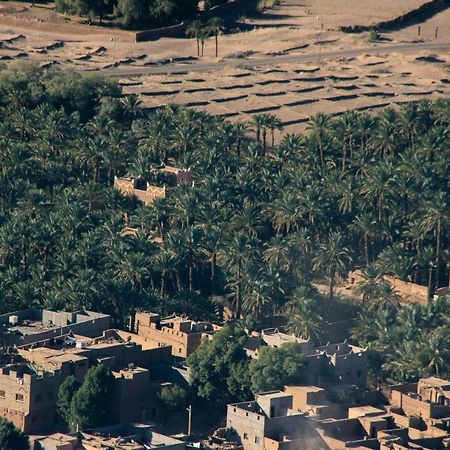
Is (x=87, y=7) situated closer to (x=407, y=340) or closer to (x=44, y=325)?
(x=44, y=325)

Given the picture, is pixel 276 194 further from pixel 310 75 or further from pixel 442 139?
pixel 310 75

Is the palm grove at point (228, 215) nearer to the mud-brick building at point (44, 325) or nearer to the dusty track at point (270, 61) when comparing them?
the mud-brick building at point (44, 325)

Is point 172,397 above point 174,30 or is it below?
below

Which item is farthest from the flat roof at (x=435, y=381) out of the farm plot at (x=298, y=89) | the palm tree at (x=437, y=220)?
the farm plot at (x=298, y=89)

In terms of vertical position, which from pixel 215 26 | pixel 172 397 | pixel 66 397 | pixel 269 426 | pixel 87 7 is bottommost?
pixel 172 397

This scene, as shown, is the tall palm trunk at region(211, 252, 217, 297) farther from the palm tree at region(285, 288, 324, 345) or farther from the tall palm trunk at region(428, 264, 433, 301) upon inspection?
the tall palm trunk at region(428, 264, 433, 301)

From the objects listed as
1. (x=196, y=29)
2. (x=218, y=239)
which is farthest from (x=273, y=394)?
(x=196, y=29)

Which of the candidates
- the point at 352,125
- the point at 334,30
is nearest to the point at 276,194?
the point at 352,125
